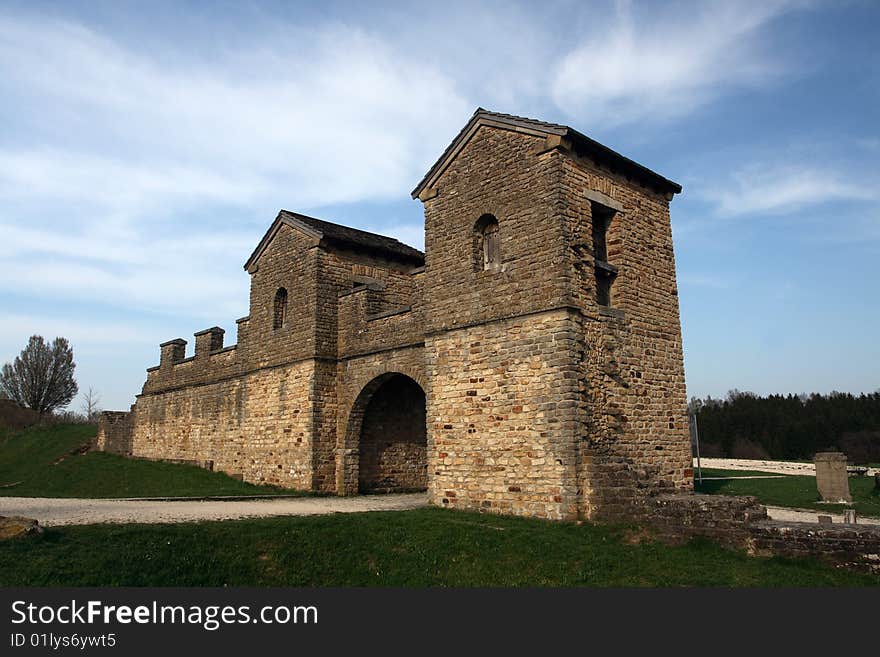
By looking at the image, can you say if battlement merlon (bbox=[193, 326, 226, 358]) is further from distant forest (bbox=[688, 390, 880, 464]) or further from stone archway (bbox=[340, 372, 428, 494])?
distant forest (bbox=[688, 390, 880, 464])

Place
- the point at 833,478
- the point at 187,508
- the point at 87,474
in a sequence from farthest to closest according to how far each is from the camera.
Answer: the point at 87,474, the point at 833,478, the point at 187,508

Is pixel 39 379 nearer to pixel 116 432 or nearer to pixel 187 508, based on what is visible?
pixel 116 432

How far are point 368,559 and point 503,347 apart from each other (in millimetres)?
5055

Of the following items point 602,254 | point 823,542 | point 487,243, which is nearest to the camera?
point 823,542

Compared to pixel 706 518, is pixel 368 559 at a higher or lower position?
lower

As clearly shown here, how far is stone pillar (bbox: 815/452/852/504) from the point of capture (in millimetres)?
15078

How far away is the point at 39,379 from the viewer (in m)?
48.2

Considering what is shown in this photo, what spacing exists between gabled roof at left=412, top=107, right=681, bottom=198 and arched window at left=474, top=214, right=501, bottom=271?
69.2 inches

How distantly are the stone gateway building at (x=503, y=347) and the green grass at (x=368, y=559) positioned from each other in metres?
1.82

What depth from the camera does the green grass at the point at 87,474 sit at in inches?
703

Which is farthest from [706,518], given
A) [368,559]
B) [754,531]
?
[368,559]

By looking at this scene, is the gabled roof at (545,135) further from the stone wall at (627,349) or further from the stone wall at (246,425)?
the stone wall at (246,425)

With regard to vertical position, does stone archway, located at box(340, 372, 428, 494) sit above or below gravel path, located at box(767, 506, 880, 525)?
above

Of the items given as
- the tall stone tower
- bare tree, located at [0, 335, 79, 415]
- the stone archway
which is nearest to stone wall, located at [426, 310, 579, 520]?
the tall stone tower
